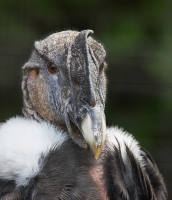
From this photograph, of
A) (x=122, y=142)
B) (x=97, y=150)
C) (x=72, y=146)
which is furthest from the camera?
(x=122, y=142)

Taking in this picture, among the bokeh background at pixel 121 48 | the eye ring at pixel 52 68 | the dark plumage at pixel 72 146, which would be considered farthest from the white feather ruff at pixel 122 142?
the bokeh background at pixel 121 48

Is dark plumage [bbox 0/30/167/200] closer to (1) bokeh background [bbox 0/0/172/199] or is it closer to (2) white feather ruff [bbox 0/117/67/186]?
(2) white feather ruff [bbox 0/117/67/186]

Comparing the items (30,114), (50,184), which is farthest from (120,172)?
(30,114)

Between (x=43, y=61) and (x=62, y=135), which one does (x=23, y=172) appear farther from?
(x=43, y=61)

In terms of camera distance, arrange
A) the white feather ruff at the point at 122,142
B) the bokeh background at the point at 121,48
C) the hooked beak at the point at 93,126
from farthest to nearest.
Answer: the bokeh background at the point at 121,48 → the white feather ruff at the point at 122,142 → the hooked beak at the point at 93,126

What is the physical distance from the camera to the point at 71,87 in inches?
92.7

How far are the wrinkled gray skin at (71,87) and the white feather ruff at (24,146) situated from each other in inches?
3.5

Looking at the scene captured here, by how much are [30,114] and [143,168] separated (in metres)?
0.54

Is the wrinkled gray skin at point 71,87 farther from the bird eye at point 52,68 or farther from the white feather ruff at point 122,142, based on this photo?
the white feather ruff at point 122,142

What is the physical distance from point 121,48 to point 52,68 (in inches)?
62.7

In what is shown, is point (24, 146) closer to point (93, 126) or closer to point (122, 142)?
point (93, 126)

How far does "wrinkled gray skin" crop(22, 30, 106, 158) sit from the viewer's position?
2211mm

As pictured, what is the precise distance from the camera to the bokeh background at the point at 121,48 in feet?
13.4

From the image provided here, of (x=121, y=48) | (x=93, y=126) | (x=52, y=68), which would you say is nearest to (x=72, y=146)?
(x=93, y=126)
